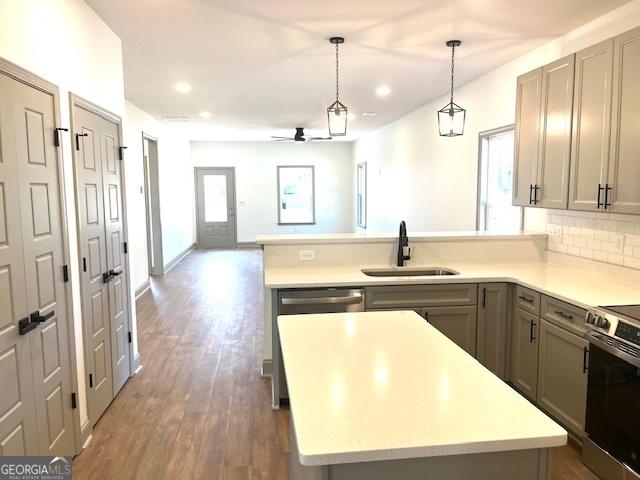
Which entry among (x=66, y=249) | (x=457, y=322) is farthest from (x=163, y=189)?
(x=457, y=322)

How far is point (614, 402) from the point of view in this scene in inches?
89.1

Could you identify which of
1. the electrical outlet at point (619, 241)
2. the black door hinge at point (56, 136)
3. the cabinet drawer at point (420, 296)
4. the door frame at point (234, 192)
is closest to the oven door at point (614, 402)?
the cabinet drawer at point (420, 296)

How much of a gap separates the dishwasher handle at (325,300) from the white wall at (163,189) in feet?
6.46

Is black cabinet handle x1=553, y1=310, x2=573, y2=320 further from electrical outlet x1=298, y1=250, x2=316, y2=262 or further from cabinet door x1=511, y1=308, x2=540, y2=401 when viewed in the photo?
electrical outlet x1=298, y1=250, x2=316, y2=262

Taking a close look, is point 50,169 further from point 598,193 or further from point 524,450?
point 598,193

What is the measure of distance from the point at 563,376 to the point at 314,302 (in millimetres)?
1572

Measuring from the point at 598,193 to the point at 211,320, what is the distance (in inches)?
161

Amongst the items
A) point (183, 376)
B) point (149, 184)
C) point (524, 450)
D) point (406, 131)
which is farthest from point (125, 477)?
point (406, 131)

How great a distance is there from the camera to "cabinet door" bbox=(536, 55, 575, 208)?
3074 mm

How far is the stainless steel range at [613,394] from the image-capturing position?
7.01 feet

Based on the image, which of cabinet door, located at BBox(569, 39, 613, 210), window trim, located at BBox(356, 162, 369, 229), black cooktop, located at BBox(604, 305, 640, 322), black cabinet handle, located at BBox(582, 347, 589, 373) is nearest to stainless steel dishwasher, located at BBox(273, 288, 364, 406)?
black cabinet handle, located at BBox(582, 347, 589, 373)

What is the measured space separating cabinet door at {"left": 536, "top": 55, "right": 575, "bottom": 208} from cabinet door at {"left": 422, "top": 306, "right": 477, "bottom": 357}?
3.23ft

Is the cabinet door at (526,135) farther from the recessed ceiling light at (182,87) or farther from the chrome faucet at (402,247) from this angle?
the recessed ceiling light at (182,87)

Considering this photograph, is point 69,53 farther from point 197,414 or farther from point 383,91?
point 383,91
